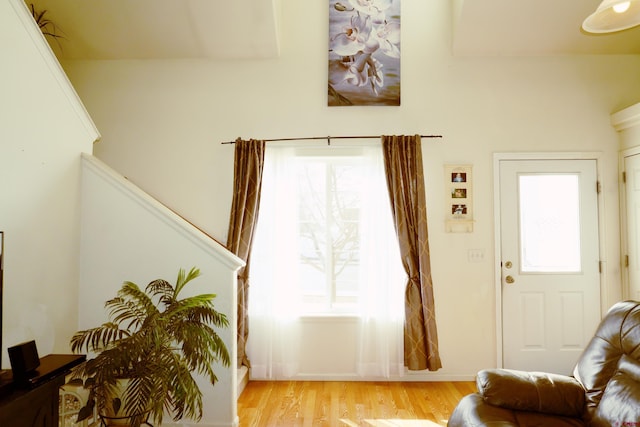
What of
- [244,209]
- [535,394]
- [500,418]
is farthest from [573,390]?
[244,209]

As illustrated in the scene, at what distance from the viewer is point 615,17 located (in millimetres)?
1891

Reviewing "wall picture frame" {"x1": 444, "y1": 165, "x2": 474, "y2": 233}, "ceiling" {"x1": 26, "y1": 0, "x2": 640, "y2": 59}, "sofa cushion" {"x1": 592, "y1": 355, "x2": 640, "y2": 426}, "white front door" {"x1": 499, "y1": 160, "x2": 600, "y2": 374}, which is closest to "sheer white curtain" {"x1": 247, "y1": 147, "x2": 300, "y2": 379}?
"ceiling" {"x1": 26, "y1": 0, "x2": 640, "y2": 59}

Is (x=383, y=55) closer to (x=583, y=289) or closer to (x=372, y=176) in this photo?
(x=372, y=176)

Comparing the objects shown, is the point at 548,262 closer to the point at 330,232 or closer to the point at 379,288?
the point at 379,288

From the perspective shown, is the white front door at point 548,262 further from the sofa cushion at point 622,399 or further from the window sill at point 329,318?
the sofa cushion at point 622,399

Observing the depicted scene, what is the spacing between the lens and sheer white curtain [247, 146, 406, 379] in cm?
374

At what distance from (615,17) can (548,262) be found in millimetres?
2445

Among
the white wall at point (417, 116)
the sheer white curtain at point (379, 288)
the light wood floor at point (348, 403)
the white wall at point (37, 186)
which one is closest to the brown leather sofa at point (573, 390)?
the light wood floor at point (348, 403)

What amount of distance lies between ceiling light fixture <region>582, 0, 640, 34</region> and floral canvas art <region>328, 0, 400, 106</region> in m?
2.04

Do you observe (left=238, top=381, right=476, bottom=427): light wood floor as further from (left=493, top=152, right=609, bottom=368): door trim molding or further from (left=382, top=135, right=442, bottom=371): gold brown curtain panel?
(left=493, top=152, right=609, bottom=368): door trim molding

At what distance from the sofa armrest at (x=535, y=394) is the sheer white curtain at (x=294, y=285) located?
1.69 metres

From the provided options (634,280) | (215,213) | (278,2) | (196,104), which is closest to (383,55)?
(278,2)

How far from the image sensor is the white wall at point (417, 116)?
12.6 ft

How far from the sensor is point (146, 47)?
12.7 ft
